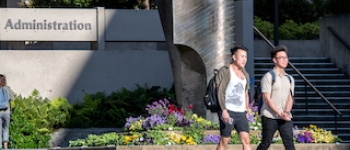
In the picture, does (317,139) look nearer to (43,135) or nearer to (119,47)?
(43,135)

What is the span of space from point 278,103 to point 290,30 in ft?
55.1

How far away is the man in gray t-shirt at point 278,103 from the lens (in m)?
11.8

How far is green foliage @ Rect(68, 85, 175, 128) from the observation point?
18844 mm

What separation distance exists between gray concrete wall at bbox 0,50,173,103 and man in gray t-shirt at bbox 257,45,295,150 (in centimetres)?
866

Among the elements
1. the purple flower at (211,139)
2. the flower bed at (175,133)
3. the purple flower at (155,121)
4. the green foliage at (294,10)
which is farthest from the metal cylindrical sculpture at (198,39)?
the green foliage at (294,10)

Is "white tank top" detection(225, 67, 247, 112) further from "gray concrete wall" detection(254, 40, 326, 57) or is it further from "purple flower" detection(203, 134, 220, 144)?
"gray concrete wall" detection(254, 40, 326, 57)

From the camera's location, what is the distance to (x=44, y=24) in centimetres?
2017

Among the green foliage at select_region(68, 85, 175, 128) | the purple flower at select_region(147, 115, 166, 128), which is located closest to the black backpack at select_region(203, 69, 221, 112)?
the purple flower at select_region(147, 115, 166, 128)

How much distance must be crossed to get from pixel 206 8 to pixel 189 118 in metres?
1.86

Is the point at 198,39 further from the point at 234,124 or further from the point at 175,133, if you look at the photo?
the point at 234,124

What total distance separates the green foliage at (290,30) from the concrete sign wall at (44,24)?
870 cm

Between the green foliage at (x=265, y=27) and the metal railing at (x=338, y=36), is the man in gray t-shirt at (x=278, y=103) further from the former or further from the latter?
the green foliage at (x=265, y=27)

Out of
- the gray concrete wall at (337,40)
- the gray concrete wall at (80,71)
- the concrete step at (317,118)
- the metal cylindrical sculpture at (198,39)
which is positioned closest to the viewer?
the metal cylindrical sculpture at (198,39)

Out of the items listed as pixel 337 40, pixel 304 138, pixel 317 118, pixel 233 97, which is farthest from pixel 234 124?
pixel 337 40
